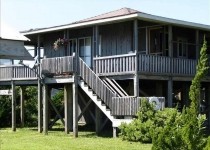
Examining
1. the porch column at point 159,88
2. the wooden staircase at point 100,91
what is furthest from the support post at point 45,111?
the porch column at point 159,88

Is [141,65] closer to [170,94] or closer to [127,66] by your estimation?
[127,66]

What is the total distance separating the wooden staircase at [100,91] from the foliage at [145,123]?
0.86m

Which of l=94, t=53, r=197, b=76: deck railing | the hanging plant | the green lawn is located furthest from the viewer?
the hanging plant

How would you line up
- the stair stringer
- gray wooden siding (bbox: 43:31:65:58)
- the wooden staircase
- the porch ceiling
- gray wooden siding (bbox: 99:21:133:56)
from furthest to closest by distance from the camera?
1. gray wooden siding (bbox: 43:31:65:58)
2. gray wooden siding (bbox: 99:21:133:56)
3. the wooden staircase
4. the stair stringer
5. the porch ceiling

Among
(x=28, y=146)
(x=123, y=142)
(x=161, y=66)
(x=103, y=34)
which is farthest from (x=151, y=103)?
(x=103, y=34)

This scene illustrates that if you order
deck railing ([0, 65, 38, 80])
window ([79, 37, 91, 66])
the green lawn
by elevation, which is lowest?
the green lawn

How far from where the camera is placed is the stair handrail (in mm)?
20859

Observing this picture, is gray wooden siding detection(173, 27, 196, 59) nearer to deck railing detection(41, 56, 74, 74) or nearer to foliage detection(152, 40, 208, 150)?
deck railing detection(41, 56, 74, 74)

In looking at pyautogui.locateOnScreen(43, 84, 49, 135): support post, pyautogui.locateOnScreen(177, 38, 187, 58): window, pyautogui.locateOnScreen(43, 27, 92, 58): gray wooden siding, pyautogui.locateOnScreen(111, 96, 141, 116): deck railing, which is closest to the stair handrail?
pyautogui.locateOnScreen(111, 96, 141, 116): deck railing

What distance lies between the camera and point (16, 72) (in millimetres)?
26625

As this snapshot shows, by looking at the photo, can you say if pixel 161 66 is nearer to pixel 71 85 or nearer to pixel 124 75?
pixel 124 75

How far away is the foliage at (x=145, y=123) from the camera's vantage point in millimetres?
18291

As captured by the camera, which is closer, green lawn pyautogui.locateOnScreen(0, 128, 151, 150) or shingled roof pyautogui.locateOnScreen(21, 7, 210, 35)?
green lawn pyautogui.locateOnScreen(0, 128, 151, 150)

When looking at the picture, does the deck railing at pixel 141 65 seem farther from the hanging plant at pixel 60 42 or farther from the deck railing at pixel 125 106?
the hanging plant at pixel 60 42
